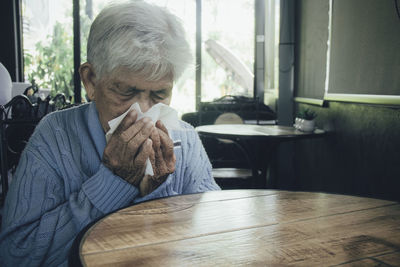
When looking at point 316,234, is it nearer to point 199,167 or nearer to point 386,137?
point 199,167

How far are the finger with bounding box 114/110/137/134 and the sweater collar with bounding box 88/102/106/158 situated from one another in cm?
13

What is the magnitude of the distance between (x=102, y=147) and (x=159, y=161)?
18 cm

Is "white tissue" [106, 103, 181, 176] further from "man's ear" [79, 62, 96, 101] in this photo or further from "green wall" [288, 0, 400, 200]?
"green wall" [288, 0, 400, 200]

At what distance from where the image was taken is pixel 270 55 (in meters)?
6.06

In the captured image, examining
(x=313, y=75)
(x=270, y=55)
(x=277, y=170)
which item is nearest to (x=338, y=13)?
(x=313, y=75)

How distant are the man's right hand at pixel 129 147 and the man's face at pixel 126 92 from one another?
0.08m

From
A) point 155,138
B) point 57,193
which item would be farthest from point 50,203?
point 155,138

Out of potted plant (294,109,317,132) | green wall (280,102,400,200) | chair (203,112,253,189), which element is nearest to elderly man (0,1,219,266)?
green wall (280,102,400,200)

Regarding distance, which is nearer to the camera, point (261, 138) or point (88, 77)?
point (88, 77)

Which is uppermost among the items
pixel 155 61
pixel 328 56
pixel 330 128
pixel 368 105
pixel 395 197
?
pixel 328 56

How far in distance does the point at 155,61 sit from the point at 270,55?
539 cm

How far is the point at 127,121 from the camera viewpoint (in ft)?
2.95

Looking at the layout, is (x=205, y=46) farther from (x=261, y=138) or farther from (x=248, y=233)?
(x=248, y=233)

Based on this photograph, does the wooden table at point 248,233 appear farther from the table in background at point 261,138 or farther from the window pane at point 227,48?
the window pane at point 227,48
